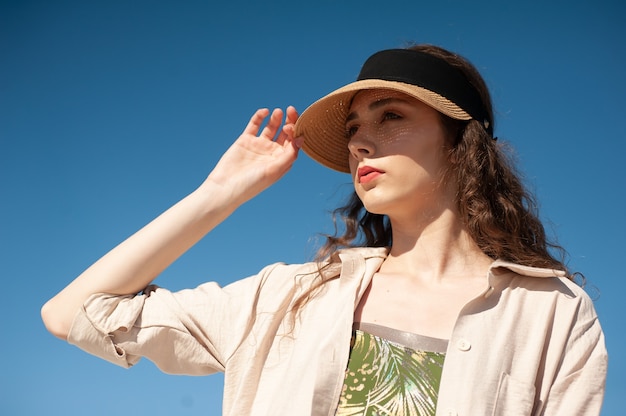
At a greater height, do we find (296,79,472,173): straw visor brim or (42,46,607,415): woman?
(296,79,472,173): straw visor brim

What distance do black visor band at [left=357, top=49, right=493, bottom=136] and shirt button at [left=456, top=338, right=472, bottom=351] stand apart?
4.24 ft

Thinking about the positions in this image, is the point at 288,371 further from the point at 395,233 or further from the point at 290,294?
the point at 395,233

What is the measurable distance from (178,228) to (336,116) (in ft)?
3.96

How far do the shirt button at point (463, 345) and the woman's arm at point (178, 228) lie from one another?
1.32 metres

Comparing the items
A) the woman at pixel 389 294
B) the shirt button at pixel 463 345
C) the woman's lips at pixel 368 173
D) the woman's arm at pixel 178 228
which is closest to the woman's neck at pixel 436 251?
the woman at pixel 389 294

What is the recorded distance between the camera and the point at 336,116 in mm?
3969

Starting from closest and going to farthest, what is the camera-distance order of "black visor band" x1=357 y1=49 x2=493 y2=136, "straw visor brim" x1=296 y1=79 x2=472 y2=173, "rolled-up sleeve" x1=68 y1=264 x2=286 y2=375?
1. "rolled-up sleeve" x1=68 y1=264 x2=286 y2=375
2. "straw visor brim" x1=296 y1=79 x2=472 y2=173
3. "black visor band" x1=357 y1=49 x2=493 y2=136

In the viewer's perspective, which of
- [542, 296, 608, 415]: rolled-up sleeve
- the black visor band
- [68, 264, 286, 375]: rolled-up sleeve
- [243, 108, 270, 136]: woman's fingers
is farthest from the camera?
[243, 108, 270, 136]: woman's fingers

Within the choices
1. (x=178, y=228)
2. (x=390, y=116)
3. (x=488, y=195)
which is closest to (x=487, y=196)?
(x=488, y=195)

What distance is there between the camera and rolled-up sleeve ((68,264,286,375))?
310 centimetres

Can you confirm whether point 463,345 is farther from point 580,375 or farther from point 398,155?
point 398,155

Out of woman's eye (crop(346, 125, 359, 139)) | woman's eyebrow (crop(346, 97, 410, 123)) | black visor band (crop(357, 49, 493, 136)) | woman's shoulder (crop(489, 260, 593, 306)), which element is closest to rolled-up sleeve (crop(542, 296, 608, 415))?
woman's shoulder (crop(489, 260, 593, 306))

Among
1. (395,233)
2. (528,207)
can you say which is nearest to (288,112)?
(395,233)

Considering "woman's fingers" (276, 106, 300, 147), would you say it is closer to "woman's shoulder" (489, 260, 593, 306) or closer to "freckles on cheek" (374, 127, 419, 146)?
"freckles on cheek" (374, 127, 419, 146)
